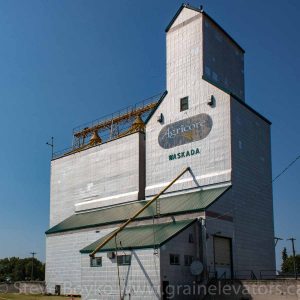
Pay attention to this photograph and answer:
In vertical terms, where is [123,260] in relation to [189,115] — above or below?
below

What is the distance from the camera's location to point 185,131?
4831 centimetres

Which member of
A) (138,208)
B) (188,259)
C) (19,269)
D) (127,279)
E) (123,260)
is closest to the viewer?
(127,279)

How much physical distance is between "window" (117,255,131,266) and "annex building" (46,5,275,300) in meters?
0.10

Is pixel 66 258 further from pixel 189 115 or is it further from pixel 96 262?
pixel 189 115

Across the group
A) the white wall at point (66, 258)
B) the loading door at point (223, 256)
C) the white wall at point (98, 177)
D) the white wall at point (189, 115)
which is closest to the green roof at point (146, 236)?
the loading door at point (223, 256)

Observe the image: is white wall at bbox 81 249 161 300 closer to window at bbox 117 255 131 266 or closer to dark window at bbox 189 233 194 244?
window at bbox 117 255 131 266

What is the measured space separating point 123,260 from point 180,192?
11.0 metres

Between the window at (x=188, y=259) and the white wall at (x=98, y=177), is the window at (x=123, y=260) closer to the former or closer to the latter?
the window at (x=188, y=259)

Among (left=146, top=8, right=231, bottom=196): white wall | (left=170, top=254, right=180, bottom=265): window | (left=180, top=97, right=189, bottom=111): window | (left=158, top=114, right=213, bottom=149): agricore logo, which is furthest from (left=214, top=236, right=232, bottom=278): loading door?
(left=180, top=97, right=189, bottom=111): window

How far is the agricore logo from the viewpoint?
46562 millimetres

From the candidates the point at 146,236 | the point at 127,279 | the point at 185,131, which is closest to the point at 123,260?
the point at 127,279

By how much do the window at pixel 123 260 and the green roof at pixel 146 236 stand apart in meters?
0.78

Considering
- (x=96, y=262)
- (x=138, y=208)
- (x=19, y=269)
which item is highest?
(x=138, y=208)

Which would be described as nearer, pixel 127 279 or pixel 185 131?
pixel 127 279
